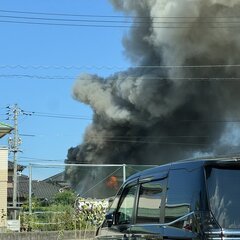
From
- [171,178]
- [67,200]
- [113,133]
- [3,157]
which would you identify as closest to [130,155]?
[113,133]

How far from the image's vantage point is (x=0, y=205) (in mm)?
23609

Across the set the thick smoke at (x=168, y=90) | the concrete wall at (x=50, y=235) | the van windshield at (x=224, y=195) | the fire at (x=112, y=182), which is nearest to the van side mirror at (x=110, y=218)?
the van windshield at (x=224, y=195)

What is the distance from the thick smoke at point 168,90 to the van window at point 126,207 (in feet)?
109

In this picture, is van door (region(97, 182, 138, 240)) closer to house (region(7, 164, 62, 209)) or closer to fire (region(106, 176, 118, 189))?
house (region(7, 164, 62, 209))

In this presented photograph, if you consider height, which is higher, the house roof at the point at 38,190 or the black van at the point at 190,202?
the house roof at the point at 38,190

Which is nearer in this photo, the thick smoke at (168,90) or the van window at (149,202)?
the van window at (149,202)

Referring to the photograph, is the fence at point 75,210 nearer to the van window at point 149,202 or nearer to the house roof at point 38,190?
the house roof at point 38,190

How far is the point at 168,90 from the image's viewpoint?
43.8m

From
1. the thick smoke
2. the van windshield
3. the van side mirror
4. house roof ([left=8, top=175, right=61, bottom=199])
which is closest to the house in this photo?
house roof ([left=8, top=175, right=61, bottom=199])

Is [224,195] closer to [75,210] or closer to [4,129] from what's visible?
[75,210]

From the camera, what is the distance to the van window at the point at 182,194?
4.97 m

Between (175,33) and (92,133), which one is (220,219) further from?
(92,133)

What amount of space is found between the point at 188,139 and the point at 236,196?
46224 mm

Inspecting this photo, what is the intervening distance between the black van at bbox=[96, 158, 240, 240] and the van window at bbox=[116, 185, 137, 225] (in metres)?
0.22
